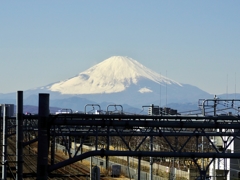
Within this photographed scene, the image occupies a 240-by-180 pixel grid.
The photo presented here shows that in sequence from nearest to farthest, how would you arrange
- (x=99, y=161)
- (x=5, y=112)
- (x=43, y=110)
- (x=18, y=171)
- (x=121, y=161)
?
(x=43, y=110)
(x=18, y=171)
(x=5, y=112)
(x=99, y=161)
(x=121, y=161)

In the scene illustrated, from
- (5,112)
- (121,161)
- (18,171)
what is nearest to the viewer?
(18,171)

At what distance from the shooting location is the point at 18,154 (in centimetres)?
1905

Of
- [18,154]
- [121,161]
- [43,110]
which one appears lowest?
[121,161]

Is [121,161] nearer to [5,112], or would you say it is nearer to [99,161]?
[99,161]

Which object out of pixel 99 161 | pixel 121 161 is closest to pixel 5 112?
pixel 99 161

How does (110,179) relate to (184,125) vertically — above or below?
below

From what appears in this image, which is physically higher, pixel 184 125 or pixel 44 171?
pixel 184 125

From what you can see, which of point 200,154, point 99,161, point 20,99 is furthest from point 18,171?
point 99,161

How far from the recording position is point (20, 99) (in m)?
18.9

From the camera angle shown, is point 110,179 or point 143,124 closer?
point 143,124

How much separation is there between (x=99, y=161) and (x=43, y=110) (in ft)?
124

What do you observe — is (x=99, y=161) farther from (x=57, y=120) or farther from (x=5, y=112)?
(x=57, y=120)

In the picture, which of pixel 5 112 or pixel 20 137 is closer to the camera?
pixel 20 137

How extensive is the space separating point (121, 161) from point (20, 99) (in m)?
43.2
